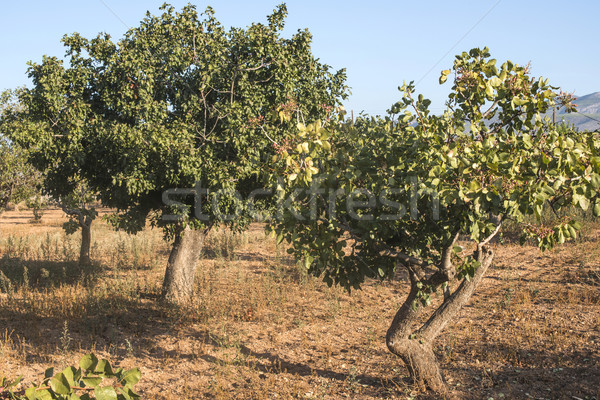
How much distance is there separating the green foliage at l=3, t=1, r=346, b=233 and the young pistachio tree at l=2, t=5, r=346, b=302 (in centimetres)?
2

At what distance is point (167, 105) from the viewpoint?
31.3 ft

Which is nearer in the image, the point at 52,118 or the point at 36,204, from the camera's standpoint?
the point at 52,118

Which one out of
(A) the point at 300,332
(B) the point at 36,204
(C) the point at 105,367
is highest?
(B) the point at 36,204

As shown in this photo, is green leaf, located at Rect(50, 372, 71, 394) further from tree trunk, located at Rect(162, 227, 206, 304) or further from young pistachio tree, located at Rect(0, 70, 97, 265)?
tree trunk, located at Rect(162, 227, 206, 304)

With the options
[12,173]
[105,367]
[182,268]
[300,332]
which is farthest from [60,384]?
[12,173]

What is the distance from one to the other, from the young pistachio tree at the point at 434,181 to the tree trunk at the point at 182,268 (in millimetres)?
5846

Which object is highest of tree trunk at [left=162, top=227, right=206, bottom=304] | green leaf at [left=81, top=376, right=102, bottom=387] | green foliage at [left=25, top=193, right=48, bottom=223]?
green foliage at [left=25, top=193, right=48, bottom=223]

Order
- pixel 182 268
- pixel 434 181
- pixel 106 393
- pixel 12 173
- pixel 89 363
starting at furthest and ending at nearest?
1. pixel 12 173
2. pixel 182 268
3. pixel 434 181
4. pixel 89 363
5. pixel 106 393

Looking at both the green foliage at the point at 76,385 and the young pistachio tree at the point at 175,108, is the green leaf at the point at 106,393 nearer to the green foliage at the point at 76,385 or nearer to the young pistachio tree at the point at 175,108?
the green foliage at the point at 76,385

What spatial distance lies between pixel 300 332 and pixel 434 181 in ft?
18.9

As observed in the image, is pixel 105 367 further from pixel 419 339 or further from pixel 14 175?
pixel 14 175

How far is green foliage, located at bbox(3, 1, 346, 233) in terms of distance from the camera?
343 inches

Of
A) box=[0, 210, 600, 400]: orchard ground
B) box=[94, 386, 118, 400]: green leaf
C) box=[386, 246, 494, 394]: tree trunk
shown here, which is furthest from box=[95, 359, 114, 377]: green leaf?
box=[386, 246, 494, 394]: tree trunk

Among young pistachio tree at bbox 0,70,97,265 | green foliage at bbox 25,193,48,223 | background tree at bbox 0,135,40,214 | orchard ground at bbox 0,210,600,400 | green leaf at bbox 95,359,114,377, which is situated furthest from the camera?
green foliage at bbox 25,193,48,223
